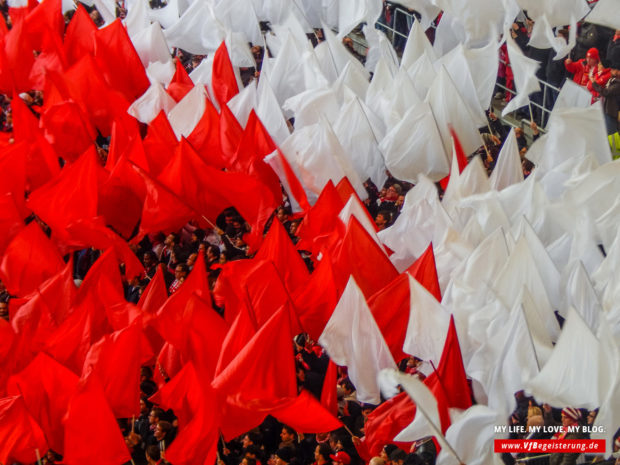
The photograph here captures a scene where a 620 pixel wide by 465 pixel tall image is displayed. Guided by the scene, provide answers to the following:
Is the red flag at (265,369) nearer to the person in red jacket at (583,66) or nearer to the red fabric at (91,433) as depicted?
the red fabric at (91,433)

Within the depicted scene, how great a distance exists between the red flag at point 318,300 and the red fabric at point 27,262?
3217 mm

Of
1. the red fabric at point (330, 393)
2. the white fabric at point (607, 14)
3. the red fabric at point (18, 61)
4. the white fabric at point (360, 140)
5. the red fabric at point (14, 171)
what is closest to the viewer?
the red fabric at point (330, 393)

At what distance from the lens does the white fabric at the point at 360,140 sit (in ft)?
45.6

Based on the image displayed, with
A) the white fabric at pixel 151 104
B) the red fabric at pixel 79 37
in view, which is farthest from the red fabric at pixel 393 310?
the red fabric at pixel 79 37

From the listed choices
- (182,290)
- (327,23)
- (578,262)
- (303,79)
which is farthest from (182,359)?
(327,23)

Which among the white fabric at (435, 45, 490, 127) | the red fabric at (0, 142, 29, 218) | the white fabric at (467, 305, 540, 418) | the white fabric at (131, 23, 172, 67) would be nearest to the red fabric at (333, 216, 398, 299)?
the white fabric at (467, 305, 540, 418)

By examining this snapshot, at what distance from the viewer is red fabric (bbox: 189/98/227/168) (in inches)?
579

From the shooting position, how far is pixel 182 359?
1127 cm

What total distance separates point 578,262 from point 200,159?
5129 mm

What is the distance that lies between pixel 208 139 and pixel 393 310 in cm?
455

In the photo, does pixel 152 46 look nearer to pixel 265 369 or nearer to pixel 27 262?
pixel 27 262

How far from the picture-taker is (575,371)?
9.43 metres

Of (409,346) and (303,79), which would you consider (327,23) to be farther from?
(409,346)

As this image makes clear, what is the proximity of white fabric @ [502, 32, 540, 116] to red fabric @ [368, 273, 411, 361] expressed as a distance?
11.0 feet
